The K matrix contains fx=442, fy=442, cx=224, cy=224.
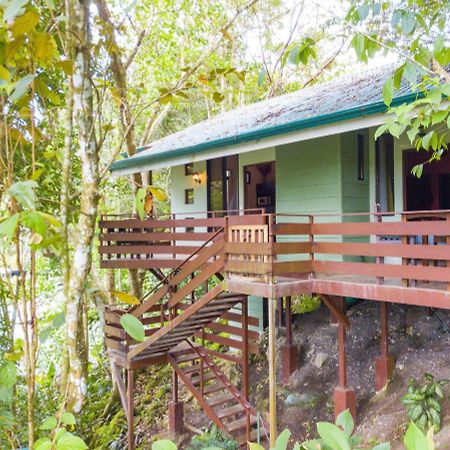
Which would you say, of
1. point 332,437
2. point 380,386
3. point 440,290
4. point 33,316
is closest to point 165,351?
point 380,386

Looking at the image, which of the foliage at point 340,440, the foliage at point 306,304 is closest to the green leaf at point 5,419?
the foliage at point 340,440

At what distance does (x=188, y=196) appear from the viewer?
40.1ft

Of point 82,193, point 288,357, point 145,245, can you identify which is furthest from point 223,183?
point 82,193

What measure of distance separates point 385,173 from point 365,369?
3.69 m

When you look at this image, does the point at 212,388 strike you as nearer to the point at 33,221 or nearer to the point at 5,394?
the point at 5,394

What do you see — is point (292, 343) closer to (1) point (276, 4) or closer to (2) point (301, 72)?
(1) point (276, 4)

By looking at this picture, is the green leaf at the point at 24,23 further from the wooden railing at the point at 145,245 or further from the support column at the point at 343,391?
the wooden railing at the point at 145,245

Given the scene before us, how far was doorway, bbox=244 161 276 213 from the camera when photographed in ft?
36.0

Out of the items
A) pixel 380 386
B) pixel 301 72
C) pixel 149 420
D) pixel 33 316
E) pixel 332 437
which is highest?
pixel 301 72

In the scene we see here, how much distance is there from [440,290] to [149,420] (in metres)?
8.26

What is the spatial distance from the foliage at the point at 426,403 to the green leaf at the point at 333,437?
589 centimetres

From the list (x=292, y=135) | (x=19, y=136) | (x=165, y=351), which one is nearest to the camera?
(x=19, y=136)

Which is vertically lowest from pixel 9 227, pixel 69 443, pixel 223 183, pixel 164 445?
pixel 69 443

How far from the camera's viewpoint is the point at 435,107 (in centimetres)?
275
